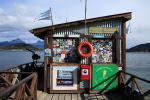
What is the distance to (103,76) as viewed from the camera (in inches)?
427

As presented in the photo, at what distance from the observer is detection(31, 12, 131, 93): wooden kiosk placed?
10.8 meters

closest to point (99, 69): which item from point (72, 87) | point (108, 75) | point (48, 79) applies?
point (108, 75)

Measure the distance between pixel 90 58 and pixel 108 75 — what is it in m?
0.87

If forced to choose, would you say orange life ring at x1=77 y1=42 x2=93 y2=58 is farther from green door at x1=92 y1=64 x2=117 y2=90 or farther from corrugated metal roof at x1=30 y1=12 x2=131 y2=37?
corrugated metal roof at x1=30 y1=12 x2=131 y2=37

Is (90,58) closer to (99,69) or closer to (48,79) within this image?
(99,69)

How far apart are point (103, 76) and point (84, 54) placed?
102cm

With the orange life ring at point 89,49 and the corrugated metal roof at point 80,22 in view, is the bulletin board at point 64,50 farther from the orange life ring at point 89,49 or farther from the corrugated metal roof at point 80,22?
the corrugated metal roof at point 80,22

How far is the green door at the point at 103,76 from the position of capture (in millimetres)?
10820

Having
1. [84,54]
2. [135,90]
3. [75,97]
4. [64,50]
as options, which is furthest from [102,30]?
[135,90]

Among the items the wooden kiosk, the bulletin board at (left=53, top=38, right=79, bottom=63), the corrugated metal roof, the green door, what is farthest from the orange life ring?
the corrugated metal roof

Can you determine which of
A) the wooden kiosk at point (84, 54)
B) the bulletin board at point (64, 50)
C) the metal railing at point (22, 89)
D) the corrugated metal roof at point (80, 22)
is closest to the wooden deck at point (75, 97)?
the wooden kiosk at point (84, 54)

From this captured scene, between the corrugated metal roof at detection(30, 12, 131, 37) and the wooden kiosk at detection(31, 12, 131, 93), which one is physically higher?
the corrugated metal roof at detection(30, 12, 131, 37)

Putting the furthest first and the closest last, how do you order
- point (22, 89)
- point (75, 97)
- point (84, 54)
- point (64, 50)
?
point (64, 50), point (84, 54), point (75, 97), point (22, 89)

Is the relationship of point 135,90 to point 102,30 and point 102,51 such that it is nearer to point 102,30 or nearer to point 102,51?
point 102,51
